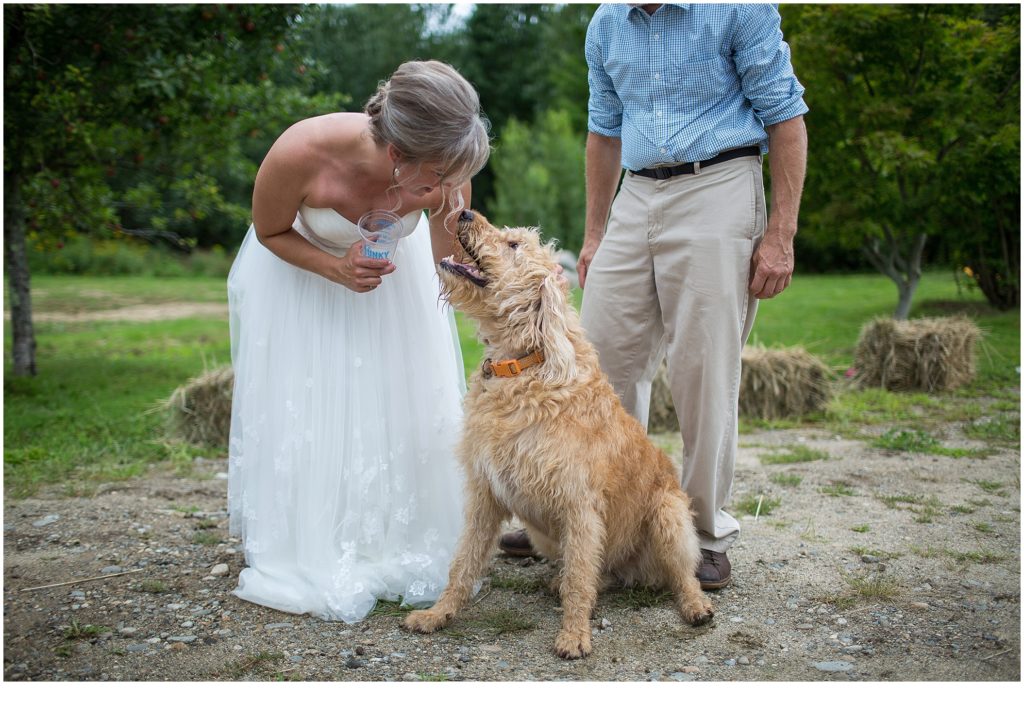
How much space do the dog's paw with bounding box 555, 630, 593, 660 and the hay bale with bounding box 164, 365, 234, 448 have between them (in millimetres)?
4009

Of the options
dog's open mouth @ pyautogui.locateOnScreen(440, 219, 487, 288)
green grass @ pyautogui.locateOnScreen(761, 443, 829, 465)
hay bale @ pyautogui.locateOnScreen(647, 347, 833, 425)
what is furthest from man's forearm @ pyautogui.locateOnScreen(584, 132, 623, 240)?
hay bale @ pyautogui.locateOnScreen(647, 347, 833, 425)

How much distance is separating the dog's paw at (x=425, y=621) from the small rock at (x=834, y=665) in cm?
145

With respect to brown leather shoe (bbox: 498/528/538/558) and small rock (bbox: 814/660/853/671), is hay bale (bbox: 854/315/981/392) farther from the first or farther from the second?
small rock (bbox: 814/660/853/671)

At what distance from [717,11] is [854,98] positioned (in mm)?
7076

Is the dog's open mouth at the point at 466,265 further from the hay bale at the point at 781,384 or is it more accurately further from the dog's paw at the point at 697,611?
the hay bale at the point at 781,384

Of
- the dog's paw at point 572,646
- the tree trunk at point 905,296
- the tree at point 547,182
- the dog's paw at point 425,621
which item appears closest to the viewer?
→ the dog's paw at point 572,646

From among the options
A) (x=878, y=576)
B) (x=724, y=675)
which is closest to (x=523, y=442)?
(x=724, y=675)

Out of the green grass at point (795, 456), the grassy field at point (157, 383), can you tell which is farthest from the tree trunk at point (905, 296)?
the green grass at point (795, 456)

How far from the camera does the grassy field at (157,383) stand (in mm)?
5969

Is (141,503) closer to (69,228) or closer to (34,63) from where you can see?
(34,63)

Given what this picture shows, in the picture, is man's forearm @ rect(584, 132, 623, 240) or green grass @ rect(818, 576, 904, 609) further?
man's forearm @ rect(584, 132, 623, 240)

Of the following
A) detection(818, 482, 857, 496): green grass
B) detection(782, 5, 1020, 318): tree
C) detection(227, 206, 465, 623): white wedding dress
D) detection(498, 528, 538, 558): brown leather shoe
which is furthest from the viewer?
detection(782, 5, 1020, 318): tree

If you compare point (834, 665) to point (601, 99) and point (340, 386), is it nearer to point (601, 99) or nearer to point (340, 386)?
point (340, 386)

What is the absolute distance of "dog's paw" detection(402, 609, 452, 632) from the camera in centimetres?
328
